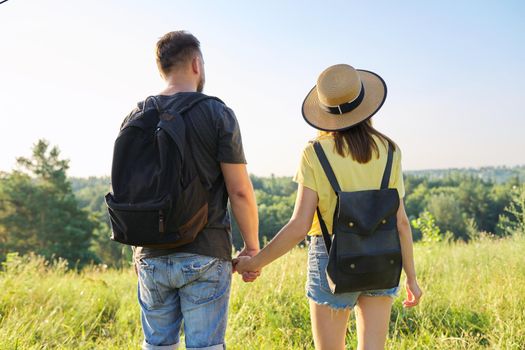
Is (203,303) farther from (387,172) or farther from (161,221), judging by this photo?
(387,172)

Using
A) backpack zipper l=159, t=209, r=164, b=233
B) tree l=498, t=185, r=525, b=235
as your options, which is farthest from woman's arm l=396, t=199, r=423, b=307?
tree l=498, t=185, r=525, b=235

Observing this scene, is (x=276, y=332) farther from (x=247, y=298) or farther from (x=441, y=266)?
(x=441, y=266)

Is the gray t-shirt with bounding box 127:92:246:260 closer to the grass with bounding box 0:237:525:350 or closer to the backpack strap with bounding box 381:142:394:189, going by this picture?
the backpack strap with bounding box 381:142:394:189

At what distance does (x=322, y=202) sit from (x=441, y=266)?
4.79 meters

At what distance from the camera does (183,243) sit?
2.33 m

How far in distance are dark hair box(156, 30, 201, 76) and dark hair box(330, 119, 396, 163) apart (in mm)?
806

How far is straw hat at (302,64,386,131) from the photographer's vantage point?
248 centimetres

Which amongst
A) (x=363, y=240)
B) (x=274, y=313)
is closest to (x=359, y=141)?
(x=363, y=240)

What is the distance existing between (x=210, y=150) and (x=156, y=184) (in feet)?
0.98

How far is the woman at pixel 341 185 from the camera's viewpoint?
236cm

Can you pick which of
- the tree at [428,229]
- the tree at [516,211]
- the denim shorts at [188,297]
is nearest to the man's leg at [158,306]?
the denim shorts at [188,297]

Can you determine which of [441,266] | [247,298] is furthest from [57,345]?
[441,266]

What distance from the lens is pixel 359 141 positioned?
240 centimetres

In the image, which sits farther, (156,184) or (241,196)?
(241,196)
